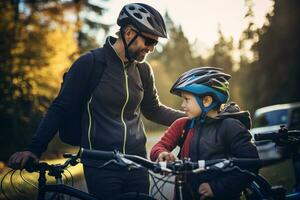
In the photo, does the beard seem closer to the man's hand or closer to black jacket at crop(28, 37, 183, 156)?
black jacket at crop(28, 37, 183, 156)

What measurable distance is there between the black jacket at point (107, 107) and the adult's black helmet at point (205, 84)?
57cm

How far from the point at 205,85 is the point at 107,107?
2.69ft

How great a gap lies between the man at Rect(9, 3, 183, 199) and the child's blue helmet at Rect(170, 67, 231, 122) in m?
0.59

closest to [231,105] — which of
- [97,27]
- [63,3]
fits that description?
[63,3]

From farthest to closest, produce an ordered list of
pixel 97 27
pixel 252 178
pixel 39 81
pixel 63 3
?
pixel 97 27
pixel 63 3
pixel 39 81
pixel 252 178

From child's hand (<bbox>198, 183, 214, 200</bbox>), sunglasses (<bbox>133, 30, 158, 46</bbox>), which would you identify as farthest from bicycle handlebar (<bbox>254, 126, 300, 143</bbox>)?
sunglasses (<bbox>133, 30, 158, 46</bbox>)

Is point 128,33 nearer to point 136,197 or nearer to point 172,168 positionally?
point 136,197

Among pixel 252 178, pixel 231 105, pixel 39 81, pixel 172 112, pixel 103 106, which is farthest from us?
pixel 39 81

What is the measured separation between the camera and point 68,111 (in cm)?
359

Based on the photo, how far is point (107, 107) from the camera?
12.1ft

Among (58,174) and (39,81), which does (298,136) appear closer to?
(58,174)

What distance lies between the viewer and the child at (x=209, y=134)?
2961 mm

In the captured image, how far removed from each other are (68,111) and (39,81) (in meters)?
18.2

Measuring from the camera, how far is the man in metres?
3.53
